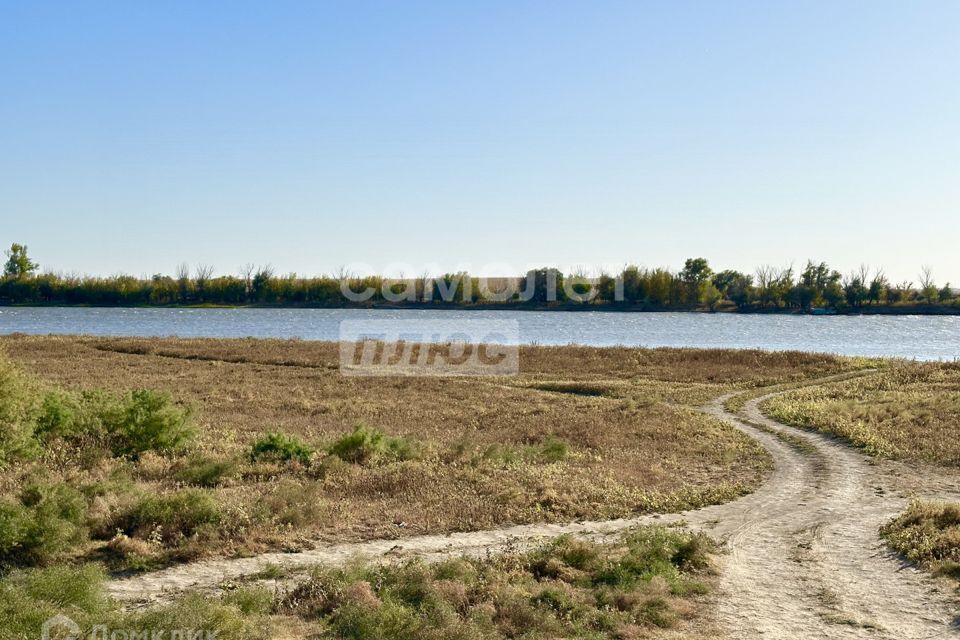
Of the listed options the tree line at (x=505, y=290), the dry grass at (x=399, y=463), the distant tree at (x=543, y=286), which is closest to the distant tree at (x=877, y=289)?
the tree line at (x=505, y=290)

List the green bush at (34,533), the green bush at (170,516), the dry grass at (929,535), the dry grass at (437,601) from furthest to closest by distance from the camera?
the green bush at (170,516) → the dry grass at (929,535) → the green bush at (34,533) → the dry grass at (437,601)

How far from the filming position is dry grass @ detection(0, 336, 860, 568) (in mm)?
14773

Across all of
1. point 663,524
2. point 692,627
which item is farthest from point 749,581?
point 663,524

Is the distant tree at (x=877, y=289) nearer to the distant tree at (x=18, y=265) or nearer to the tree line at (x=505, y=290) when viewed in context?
the tree line at (x=505, y=290)

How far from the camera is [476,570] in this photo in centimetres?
1227

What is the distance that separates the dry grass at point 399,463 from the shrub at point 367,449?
172 mm

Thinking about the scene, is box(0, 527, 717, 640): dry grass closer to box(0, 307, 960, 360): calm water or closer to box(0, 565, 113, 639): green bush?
box(0, 565, 113, 639): green bush

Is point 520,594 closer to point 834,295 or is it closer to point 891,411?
point 891,411

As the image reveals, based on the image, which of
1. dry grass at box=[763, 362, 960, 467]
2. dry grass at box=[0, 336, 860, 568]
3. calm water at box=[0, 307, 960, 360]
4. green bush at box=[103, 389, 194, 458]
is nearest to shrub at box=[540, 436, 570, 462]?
dry grass at box=[0, 336, 860, 568]

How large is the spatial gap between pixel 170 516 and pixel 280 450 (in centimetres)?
599

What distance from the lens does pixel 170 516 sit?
14352mm

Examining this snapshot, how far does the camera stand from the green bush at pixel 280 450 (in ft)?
65.6

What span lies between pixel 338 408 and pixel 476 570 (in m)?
20.8

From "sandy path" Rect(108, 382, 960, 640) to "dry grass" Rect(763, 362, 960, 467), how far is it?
Answer: 14.2 feet
